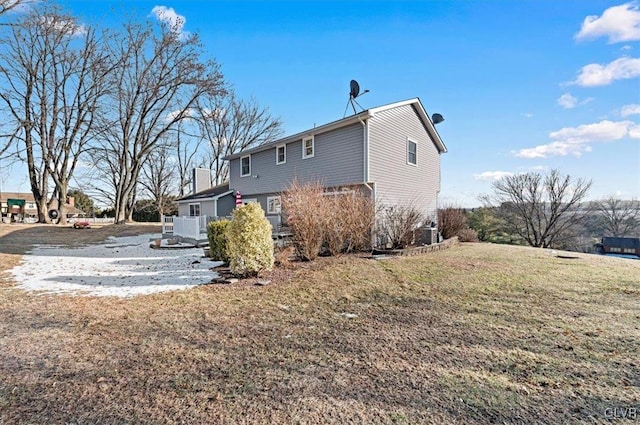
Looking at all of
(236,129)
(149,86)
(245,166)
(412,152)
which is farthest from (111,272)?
(236,129)

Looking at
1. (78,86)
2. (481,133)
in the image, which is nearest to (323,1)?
(481,133)

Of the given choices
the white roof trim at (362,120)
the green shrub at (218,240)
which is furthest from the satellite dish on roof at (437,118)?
the green shrub at (218,240)

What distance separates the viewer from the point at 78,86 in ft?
74.1

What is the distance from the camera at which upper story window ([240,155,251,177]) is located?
A: 17.7m

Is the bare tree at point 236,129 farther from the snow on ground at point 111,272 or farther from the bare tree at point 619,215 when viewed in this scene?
the bare tree at point 619,215

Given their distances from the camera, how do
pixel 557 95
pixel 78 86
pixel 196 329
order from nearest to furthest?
pixel 196 329 → pixel 557 95 → pixel 78 86

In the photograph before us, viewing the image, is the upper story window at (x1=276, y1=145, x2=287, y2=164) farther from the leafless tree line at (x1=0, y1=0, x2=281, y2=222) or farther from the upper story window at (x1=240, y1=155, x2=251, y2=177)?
the leafless tree line at (x1=0, y1=0, x2=281, y2=222)

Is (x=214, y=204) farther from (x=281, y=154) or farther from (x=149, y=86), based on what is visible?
(x=149, y=86)

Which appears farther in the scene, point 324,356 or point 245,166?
point 245,166

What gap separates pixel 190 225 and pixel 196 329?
11.5m

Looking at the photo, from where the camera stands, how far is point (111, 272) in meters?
7.97

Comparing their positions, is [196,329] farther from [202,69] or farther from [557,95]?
[202,69]

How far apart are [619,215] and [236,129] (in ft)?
132

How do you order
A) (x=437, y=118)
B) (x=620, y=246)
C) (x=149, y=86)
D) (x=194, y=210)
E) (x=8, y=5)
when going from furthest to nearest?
(x=620, y=246) → (x=149, y=86) → (x=194, y=210) → (x=8, y=5) → (x=437, y=118)
